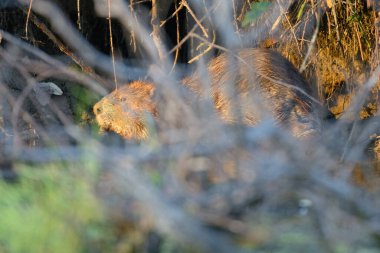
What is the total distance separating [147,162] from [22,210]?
0.43 meters

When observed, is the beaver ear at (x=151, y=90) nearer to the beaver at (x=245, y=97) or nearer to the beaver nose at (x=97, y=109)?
the beaver at (x=245, y=97)

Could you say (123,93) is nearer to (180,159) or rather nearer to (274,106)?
(274,106)

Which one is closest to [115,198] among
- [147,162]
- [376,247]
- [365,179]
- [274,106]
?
[147,162]

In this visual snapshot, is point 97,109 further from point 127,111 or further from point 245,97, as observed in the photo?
point 245,97

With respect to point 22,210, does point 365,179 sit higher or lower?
higher

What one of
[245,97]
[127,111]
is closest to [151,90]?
[127,111]

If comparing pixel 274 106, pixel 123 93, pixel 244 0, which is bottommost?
pixel 274 106

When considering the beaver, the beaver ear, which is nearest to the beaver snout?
the beaver

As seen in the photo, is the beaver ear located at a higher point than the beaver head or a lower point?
higher

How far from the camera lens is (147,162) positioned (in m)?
1.90

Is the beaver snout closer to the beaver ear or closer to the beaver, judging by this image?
the beaver

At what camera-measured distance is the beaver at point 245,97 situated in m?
4.50

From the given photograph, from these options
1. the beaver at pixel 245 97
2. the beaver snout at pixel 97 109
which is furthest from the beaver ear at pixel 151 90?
the beaver snout at pixel 97 109

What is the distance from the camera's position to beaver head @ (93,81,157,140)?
536 cm
